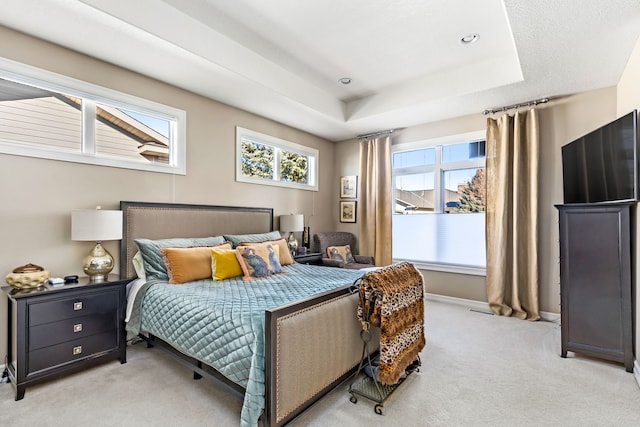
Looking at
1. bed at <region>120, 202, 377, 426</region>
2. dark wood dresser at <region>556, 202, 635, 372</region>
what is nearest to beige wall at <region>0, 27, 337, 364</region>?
bed at <region>120, 202, 377, 426</region>

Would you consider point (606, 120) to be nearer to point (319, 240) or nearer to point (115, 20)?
point (319, 240)

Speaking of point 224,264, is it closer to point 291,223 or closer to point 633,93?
point 291,223

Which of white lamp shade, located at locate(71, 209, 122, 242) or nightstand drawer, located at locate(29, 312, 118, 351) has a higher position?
white lamp shade, located at locate(71, 209, 122, 242)

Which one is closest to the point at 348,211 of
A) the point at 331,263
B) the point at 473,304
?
the point at 331,263

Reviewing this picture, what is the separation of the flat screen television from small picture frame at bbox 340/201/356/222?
2.99 m

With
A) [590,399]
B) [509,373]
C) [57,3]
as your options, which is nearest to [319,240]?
[509,373]

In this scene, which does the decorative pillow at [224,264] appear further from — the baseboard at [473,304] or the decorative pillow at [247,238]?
the baseboard at [473,304]

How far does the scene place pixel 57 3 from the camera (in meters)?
2.15

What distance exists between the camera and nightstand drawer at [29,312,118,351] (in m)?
2.23

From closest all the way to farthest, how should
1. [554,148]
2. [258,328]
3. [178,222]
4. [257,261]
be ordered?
[258,328], [257,261], [178,222], [554,148]

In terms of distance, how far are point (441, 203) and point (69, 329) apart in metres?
4.56

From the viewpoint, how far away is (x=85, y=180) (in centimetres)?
286

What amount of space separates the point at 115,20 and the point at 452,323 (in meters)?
4.37

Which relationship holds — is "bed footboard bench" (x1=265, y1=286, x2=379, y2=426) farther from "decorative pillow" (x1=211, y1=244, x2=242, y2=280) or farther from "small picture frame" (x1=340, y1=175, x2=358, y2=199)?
"small picture frame" (x1=340, y1=175, x2=358, y2=199)
